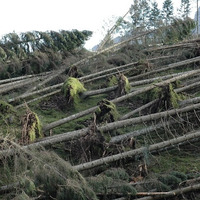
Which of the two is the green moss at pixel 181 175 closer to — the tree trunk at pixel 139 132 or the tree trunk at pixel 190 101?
the tree trunk at pixel 139 132

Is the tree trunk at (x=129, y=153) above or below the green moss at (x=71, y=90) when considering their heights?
below

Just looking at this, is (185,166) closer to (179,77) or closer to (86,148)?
(86,148)

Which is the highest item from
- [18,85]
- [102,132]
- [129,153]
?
[18,85]

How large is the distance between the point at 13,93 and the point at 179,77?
4168 mm

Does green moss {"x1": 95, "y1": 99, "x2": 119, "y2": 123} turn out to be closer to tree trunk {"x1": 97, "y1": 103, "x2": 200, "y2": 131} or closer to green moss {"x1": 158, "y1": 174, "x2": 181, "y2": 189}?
tree trunk {"x1": 97, "y1": 103, "x2": 200, "y2": 131}

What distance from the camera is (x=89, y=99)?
9.03 metres

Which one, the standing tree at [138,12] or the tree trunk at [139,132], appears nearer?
the tree trunk at [139,132]

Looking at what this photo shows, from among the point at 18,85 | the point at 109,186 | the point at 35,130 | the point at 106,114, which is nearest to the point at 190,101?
the point at 106,114

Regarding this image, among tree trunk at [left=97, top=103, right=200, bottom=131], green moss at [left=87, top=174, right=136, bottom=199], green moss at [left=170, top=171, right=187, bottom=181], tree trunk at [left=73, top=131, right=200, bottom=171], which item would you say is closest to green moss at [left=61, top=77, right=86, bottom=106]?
tree trunk at [left=97, top=103, right=200, bottom=131]

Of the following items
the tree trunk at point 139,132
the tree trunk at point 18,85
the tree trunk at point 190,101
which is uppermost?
the tree trunk at point 18,85

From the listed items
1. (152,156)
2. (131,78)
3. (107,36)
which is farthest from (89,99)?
(107,36)

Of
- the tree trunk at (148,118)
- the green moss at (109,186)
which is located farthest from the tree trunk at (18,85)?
the green moss at (109,186)

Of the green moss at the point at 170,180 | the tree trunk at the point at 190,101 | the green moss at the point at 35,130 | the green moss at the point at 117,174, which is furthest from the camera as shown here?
the tree trunk at the point at 190,101

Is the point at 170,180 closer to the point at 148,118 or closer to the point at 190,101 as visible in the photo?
the point at 148,118
